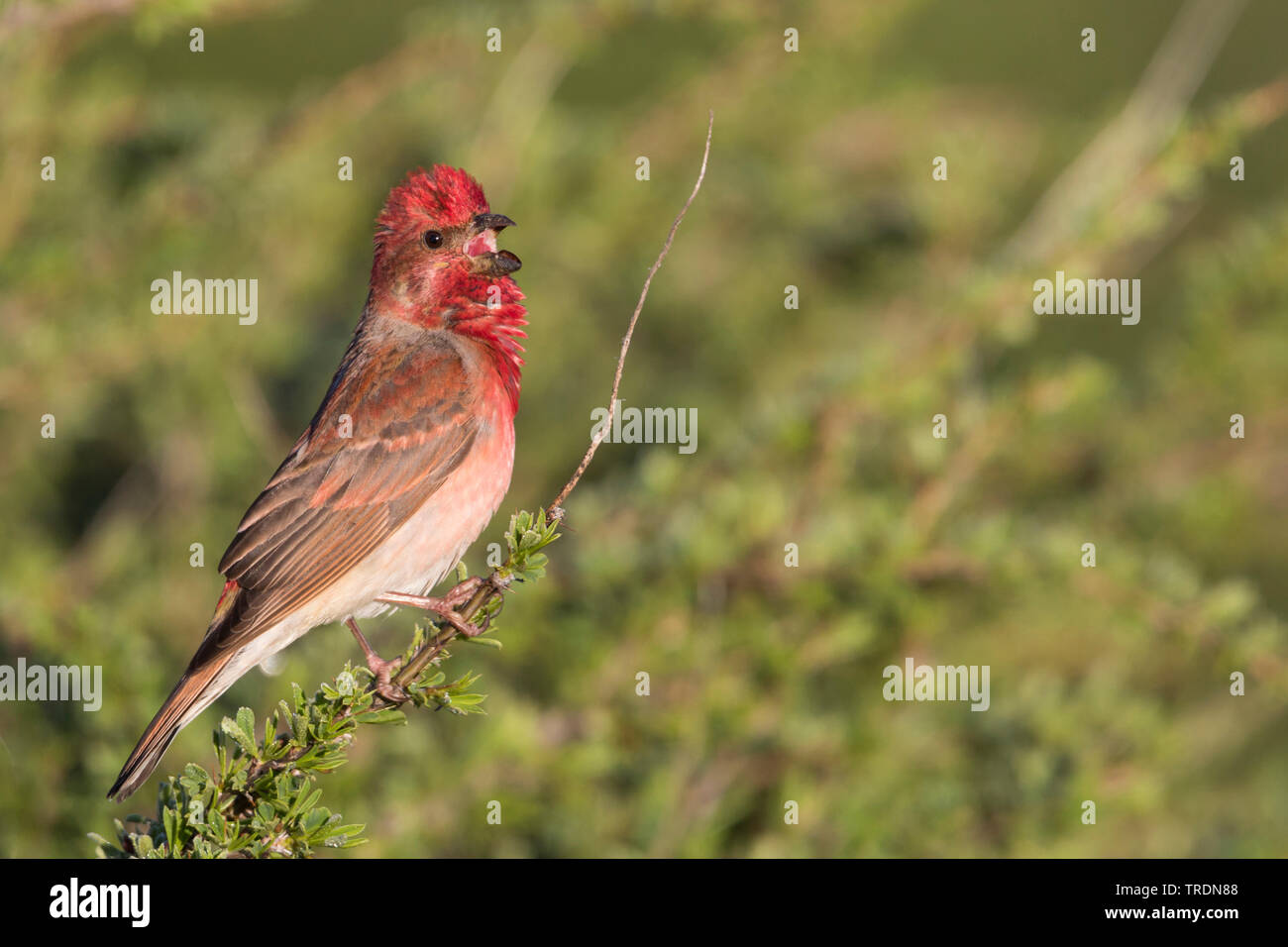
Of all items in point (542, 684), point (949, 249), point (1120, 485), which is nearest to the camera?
point (542, 684)

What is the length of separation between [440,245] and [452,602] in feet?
4.59

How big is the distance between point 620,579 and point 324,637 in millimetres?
1343

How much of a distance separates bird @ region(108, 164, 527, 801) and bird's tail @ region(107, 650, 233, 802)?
0.21m

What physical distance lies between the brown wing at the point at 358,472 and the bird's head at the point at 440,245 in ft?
0.66

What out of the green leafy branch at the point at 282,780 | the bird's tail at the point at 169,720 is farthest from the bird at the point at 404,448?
the green leafy branch at the point at 282,780

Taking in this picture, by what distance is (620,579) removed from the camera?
5.51 m

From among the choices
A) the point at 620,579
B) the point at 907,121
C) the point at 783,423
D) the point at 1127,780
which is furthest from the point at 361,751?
the point at 907,121

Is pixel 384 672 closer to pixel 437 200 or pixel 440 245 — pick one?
pixel 440 245

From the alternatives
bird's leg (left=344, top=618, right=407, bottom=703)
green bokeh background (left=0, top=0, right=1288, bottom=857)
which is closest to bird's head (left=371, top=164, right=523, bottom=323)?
green bokeh background (left=0, top=0, right=1288, bottom=857)

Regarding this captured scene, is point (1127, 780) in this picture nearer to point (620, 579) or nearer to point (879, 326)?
point (620, 579)

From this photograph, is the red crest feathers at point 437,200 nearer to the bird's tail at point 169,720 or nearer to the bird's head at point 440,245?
the bird's head at point 440,245

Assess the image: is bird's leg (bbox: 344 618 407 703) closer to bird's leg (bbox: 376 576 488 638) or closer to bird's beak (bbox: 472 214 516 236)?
bird's leg (bbox: 376 576 488 638)

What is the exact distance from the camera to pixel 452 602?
4.18 metres

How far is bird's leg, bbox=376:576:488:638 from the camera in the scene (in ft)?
11.6
